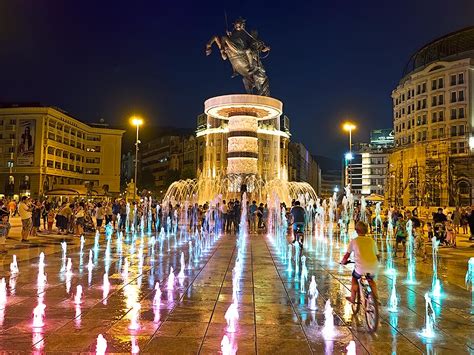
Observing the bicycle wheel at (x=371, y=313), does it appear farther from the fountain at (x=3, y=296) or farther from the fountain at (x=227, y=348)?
the fountain at (x=3, y=296)

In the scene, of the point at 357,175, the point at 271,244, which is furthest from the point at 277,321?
the point at 357,175

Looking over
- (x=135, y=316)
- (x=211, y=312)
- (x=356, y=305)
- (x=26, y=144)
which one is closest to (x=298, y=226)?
(x=356, y=305)

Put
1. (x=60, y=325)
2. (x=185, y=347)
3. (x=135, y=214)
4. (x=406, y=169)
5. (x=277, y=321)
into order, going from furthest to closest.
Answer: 1. (x=406, y=169)
2. (x=135, y=214)
3. (x=277, y=321)
4. (x=60, y=325)
5. (x=185, y=347)

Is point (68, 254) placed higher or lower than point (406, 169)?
lower

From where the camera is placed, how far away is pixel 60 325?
7004 mm

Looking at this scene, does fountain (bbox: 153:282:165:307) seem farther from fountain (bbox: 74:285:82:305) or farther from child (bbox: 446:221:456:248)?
child (bbox: 446:221:456:248)

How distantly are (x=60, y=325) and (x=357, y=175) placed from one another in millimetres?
136076

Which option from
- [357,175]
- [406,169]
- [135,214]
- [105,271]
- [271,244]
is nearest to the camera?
[105,271]

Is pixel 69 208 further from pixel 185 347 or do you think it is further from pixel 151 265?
pixel 185 347

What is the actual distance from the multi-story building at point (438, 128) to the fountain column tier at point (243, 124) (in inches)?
1643

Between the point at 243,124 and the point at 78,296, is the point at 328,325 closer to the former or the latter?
the point at 78,296

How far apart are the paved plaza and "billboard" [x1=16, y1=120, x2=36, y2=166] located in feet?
242

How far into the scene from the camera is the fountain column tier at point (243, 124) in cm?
3238

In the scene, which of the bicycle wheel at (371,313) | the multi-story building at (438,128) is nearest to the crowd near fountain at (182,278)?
the bicycle wheel at (371,313)
